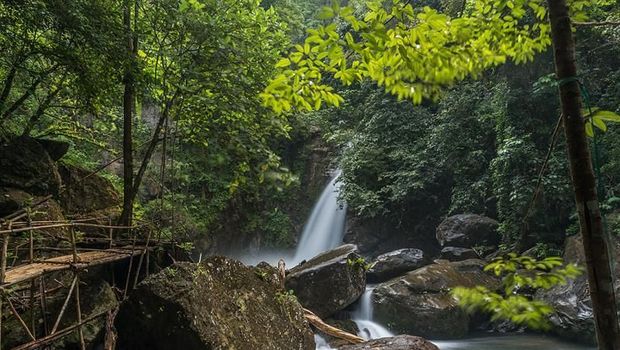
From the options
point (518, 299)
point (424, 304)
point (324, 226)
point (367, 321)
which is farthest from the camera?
point (324, 226)

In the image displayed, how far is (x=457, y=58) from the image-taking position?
2.22 metres

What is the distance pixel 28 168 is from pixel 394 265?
31.0 feet

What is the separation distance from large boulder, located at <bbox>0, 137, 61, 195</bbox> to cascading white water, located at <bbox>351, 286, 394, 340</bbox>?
733 cm

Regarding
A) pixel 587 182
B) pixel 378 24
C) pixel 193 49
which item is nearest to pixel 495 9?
pixel 378 24

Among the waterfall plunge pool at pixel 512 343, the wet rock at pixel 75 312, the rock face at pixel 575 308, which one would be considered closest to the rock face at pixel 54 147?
the wet rock at pixel 75 312

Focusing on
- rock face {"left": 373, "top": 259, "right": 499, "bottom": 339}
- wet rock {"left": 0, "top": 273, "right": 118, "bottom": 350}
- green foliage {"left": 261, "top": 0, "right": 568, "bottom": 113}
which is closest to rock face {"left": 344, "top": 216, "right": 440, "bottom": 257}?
rock face {"left": 373, "top": 259, "right": 499, "bottom": 339}

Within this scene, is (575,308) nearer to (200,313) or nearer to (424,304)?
(424,304)

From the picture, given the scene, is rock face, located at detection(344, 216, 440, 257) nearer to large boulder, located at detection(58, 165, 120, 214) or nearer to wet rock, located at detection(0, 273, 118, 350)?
large boulder, located at detection(58, 165, 120, 214)

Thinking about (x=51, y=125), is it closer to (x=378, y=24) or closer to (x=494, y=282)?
(x=378, y=24)

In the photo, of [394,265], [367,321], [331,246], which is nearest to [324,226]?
[331,246]

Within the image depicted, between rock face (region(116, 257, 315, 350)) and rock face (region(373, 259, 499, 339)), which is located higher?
rock face (region(116, 257, 315, 350))

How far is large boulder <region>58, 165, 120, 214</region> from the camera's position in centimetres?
825

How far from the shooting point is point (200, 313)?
17.0ft

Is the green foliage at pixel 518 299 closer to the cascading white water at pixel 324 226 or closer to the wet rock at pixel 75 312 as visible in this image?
the wet rock at pixel 75 312
